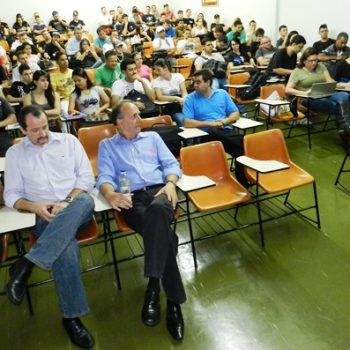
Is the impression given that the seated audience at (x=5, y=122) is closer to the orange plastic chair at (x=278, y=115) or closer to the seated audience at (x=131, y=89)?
the seated audience at (x=131, y=89)

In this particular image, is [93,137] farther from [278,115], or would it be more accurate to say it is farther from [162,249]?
[278,115]

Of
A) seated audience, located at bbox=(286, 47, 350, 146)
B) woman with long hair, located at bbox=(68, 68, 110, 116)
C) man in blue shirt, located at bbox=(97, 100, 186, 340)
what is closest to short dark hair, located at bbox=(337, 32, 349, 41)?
→ seated audience, located at bbox=(286, 47, 350, 146)

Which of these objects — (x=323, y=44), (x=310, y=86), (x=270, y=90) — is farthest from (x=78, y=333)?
(x=323, y=44)

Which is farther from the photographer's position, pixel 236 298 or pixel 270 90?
pixel 270 90

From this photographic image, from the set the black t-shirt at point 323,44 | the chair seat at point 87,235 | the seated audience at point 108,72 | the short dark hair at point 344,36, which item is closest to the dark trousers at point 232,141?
the chair seat at point 87,235

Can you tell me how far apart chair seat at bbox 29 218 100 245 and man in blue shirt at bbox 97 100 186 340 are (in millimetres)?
197

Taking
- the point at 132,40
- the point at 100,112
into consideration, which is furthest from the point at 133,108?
the point at 132,40

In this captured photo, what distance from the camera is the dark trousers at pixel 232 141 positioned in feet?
10.7

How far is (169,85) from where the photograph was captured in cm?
454

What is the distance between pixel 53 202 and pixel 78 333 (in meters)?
0.77

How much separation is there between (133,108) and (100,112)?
6.01 ft

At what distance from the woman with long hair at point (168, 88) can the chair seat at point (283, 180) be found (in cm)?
181

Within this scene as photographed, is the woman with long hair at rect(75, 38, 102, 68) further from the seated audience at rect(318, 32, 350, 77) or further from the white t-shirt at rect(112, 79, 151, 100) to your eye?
the seated audience at rect(318, 32, 350, 77)

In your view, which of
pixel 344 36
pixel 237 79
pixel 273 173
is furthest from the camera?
pixel 344 36
